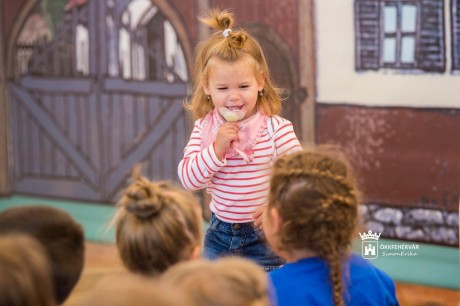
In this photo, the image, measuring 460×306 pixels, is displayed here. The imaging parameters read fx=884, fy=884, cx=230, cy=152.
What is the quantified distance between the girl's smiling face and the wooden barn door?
2155mm

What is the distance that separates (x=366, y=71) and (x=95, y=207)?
2.21 m

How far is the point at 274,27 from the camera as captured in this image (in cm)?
508

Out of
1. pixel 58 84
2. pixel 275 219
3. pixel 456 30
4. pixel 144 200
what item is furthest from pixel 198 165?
pixel 58 84

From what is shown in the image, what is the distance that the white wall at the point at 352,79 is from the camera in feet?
15.0

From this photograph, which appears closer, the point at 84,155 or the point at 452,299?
the point at 452,299

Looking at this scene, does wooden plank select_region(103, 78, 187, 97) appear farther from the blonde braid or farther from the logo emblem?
the blonde braid

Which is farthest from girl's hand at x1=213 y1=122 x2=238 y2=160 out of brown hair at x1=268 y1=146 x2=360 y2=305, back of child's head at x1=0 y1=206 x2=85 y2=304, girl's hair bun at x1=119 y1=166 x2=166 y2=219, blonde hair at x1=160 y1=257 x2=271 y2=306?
blonde hair at x1=160 y1=257 x2=271 y2=306

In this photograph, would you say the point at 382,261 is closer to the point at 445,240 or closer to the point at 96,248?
the point at 445,240

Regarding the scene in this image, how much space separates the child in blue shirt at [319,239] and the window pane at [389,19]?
2161mm

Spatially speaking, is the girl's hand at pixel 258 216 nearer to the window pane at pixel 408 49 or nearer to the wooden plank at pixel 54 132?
the window pane at pixel 408 49

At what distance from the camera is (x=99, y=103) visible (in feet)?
19.3

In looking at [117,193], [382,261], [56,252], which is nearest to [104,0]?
[117,193]

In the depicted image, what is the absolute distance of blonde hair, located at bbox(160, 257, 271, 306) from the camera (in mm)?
1748

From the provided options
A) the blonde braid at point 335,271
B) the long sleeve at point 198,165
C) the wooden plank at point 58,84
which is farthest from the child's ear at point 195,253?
the wooden plank at point 58,84
